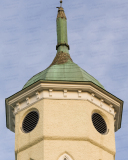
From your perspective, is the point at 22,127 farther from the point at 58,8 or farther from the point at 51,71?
the point at 58,8

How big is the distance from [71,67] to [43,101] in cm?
345

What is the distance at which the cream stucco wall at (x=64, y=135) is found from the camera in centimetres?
2992

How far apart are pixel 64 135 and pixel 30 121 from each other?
2.54 metres

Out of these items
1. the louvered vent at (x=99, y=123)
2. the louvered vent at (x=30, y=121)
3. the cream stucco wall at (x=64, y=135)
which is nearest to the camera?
the cream stucco wall at (x=64, y=135)

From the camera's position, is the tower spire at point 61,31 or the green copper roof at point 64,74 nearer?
the green copper roof at point 64,74

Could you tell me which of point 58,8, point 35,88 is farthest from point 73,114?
point 58,8

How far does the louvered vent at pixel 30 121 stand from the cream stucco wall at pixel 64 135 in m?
0.25

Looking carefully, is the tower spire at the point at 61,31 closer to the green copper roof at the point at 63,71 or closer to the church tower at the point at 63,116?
the green copper roof at the point at 63,71

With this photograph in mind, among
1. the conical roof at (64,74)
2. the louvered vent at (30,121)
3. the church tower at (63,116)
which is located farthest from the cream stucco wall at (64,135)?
the conical roof at (64,74)

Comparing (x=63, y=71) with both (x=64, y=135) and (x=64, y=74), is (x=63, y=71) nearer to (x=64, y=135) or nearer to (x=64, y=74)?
(x=64, y=74)

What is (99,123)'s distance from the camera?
32094 millimetres

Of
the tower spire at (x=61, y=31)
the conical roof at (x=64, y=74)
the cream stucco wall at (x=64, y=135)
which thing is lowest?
the cream stucco wall at (x=64, y=135)

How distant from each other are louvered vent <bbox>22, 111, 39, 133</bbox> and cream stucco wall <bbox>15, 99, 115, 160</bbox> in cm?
25

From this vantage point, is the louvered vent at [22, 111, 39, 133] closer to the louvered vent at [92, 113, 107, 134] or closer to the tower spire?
the louvered vent at [92, 113, 107, 134]
